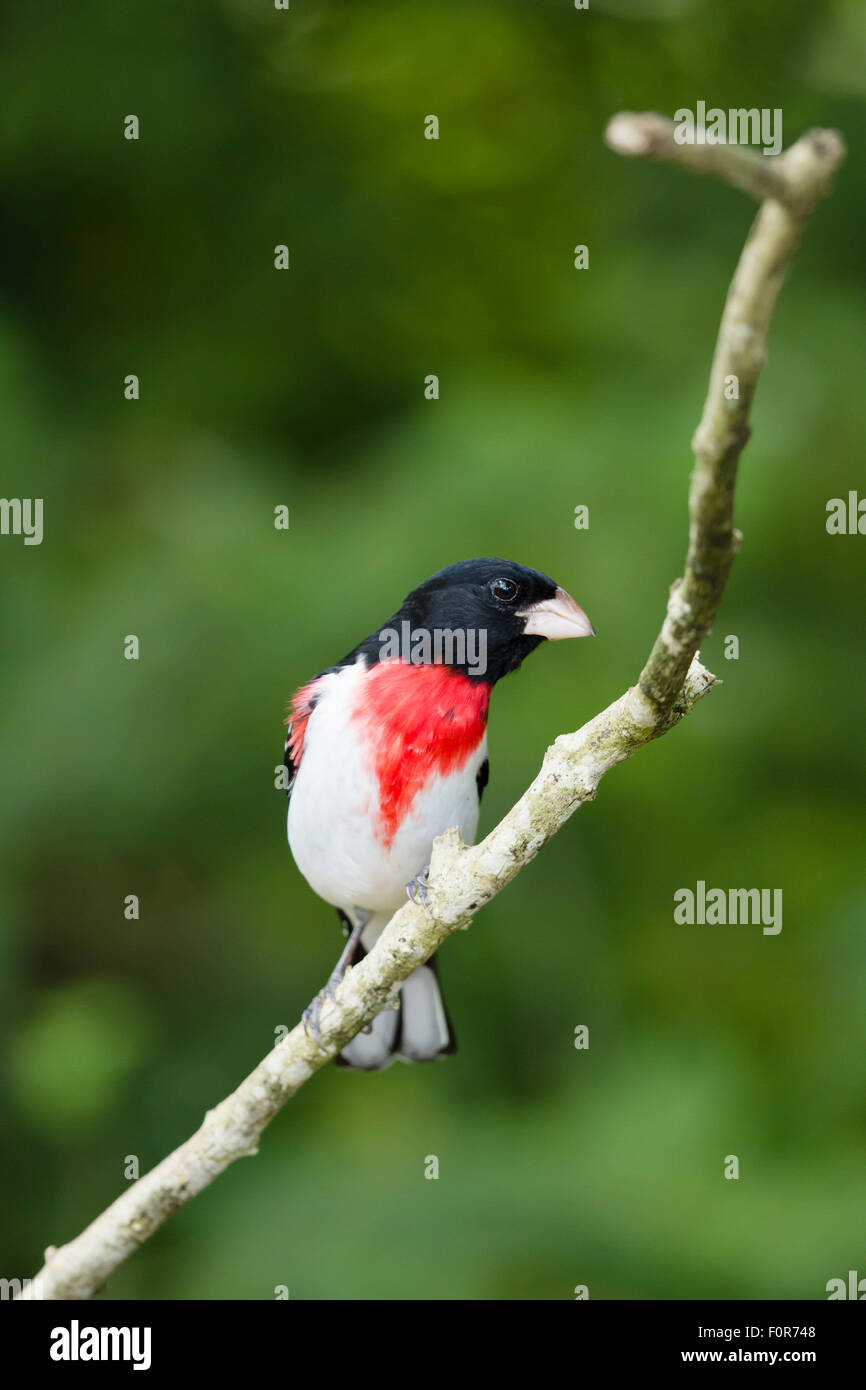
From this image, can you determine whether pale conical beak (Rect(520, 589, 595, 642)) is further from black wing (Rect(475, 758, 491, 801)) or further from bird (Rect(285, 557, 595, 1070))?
black wing (Rect(475, 758, 491, 801))

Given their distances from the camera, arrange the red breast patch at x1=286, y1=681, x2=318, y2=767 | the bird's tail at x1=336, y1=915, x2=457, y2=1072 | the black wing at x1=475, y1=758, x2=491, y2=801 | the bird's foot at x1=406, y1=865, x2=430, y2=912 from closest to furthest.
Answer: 1. the bird's foot at x1=406, y1=865, x2=430, y2=912
2. the black wing at x1=475, y1=758, x2=491, y2=801
3. the red breast patch at x1=286, y1=681, x2=318, y2=767
4. the bird's tail at x1=336, y1=915, x2=457, y2=1072

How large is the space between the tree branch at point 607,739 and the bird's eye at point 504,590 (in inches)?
21.4

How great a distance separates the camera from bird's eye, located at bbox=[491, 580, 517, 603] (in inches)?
115

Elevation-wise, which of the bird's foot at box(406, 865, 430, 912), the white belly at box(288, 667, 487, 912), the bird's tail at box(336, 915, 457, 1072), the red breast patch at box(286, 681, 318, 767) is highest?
the red breast patch at box(286, 681, 318, 767)

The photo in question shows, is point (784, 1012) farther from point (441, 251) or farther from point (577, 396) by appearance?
point (441, 251)

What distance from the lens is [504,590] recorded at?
2920mm

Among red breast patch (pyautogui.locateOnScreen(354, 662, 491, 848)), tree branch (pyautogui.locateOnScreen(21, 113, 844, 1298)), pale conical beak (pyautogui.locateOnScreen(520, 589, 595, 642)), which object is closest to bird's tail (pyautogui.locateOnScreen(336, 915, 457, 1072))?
red breast patch (pyautogui.locateOnScreen(354, 662, 491, 848))

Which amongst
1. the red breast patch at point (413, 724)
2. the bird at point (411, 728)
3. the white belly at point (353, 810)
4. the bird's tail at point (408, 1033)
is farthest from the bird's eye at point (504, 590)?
the bird's tail at point (408, 1033)

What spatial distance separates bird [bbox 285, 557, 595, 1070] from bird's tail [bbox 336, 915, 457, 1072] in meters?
0.74

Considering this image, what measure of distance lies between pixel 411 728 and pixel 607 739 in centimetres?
82

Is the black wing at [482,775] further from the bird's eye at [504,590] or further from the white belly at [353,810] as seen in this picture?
the bird's eye at [504,590]

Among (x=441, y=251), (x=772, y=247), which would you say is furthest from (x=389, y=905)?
(x=441, y=251)

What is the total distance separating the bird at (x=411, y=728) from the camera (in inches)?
116

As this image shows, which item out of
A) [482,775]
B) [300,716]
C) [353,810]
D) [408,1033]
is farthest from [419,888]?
[408,1033]
